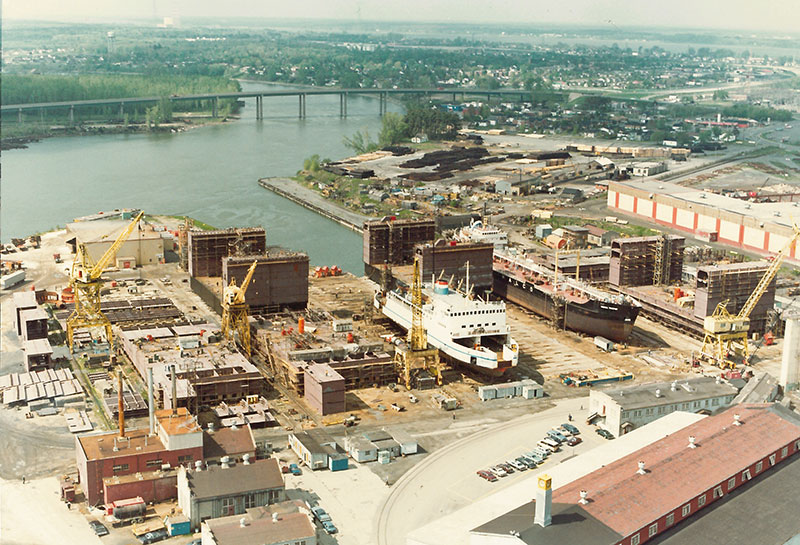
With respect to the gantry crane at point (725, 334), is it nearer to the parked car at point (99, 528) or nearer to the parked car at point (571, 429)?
the parked car at point (571, 429)

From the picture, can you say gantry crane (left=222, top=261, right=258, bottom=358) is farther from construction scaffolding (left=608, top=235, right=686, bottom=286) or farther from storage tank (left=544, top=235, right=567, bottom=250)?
storage tank (left=544, top=235, right=567, bottom=250)

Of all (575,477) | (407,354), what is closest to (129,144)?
(407,354)

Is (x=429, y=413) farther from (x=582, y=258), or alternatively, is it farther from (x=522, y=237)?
(x=522, y=237)

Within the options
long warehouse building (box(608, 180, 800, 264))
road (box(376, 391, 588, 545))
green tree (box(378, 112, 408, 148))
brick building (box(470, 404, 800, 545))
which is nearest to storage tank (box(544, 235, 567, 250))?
long warehouse building (box(608, 180, 800, 264))

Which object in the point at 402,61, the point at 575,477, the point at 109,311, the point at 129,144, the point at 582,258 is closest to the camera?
the point at 575,477

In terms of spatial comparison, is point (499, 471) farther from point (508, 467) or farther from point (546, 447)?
point (546, 447)

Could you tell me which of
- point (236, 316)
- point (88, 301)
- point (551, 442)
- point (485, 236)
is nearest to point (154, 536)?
point (551, 442)
